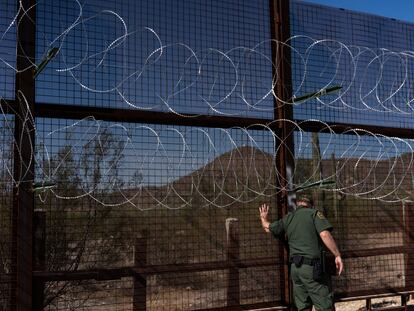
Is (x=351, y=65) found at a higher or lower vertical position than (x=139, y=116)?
higher

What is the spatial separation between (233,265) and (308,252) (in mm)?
724

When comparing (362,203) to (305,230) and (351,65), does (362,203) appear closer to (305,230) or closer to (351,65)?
(351,65)

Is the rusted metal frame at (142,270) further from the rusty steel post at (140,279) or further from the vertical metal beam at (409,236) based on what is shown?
the vertical metal beam at (409,236)

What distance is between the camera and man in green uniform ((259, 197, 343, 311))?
518 cm

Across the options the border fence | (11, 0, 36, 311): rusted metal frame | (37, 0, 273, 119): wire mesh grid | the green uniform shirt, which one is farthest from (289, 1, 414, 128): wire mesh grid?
(11, 0, 36, 311): rusted metal frame

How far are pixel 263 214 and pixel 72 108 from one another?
2.01 metres

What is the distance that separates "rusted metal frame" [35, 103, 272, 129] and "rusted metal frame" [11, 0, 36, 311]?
164 millimetres

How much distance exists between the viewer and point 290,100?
586cm

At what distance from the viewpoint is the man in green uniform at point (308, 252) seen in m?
5.18

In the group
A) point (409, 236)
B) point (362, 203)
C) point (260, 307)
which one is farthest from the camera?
point (362, 203)

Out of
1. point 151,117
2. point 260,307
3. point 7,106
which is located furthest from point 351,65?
point 7,106

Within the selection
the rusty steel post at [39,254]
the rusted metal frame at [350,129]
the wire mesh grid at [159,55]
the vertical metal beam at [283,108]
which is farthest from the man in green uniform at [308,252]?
the rusty steel post at [39,254]

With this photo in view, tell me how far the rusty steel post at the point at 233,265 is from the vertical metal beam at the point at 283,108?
452 mm

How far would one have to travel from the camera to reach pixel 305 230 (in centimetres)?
528
